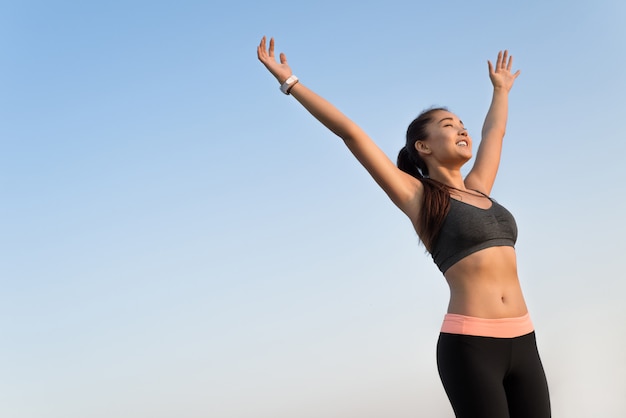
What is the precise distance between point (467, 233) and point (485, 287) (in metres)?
0.30

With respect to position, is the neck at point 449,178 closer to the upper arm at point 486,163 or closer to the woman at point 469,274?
the woman at point 469,274

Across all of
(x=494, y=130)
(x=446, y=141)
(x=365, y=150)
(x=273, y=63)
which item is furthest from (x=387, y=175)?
(x=494, y=130)

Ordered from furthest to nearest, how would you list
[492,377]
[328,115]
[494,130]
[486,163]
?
[494,130], [486,163], [328,115], [492,377]

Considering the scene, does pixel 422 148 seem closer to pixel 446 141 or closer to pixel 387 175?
pixel 446 141

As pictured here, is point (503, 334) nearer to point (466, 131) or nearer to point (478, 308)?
point (478, 308)

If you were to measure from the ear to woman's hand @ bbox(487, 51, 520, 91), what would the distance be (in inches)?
52.5

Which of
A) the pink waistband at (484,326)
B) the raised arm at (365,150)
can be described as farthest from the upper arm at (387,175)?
the pink waistband at (484,326)

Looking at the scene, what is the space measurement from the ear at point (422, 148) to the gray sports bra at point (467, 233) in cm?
52

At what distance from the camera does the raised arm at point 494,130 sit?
489 centimetres

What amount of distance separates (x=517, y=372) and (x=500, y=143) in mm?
1889

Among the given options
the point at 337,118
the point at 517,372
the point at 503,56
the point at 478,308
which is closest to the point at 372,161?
the point at 337,118

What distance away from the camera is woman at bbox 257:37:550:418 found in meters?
3.80

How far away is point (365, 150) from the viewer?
4.07 m

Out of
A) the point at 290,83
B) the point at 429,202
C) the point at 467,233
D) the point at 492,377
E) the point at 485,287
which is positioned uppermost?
the point at 290,83
